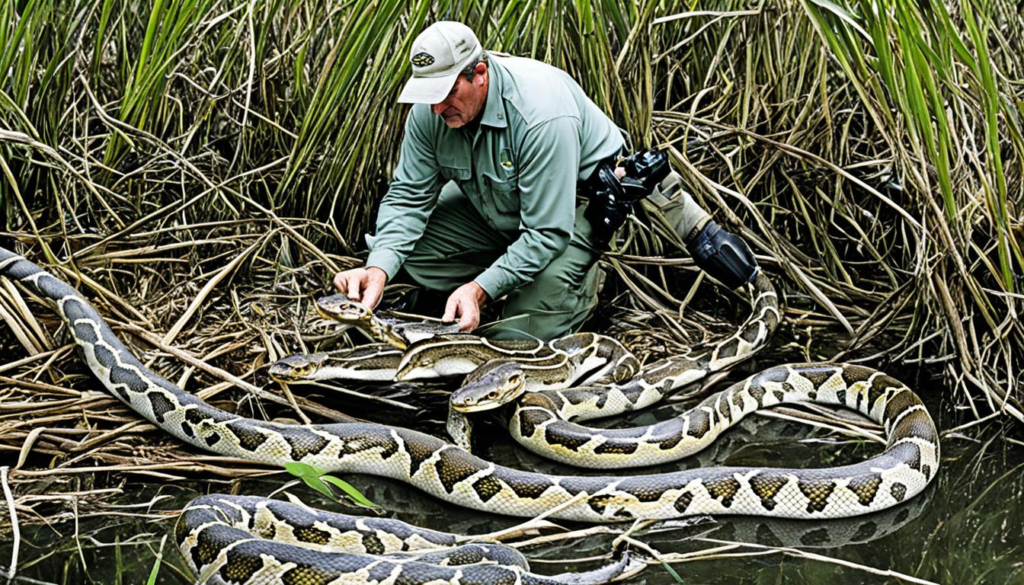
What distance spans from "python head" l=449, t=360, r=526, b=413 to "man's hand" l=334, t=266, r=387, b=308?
28.6 inches

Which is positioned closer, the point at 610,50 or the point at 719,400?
the point at 719,400

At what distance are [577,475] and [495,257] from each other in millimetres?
2014

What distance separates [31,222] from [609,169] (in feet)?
10.8

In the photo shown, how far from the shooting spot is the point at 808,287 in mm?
6277

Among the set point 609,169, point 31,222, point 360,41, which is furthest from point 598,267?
point 31,222

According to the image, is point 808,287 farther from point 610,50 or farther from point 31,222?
point 31,222

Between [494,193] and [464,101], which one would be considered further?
[494,193]

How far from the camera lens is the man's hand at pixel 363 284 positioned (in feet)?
18.5

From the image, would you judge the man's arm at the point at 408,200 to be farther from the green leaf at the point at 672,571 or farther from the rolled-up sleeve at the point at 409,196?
the green leaf at the point at 672,571

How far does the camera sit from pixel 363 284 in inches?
229

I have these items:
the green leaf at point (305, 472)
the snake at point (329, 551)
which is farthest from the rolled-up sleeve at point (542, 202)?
the green leaf at point (305, 472)

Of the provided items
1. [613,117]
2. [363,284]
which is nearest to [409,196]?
[363,284]

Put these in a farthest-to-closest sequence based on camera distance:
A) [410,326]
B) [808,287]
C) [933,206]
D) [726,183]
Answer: [726,183] → [808,287] → [410,326] → [933,206]

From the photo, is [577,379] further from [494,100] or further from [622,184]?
[494,100]
